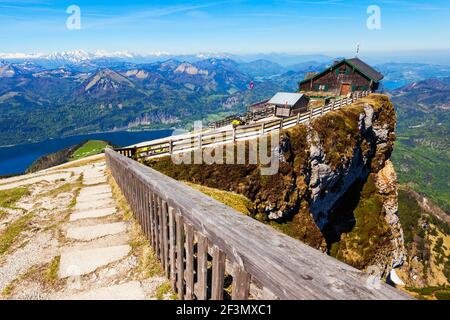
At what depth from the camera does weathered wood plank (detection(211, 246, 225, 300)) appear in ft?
10.5

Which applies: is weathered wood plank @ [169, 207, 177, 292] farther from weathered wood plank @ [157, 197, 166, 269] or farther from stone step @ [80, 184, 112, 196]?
stone step @ [80, 184, 112, 196]

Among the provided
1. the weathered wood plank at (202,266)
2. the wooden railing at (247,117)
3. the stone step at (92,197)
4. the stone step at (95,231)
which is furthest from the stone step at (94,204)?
the wooden railing at (247,117)

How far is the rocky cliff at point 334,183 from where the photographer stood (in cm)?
2330

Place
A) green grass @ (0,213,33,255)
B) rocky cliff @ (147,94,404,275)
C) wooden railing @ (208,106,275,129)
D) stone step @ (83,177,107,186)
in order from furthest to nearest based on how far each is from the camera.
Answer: wooden railing @ (208,106,275,129)
rocky cliff @ (147,94,404,275)
stone step @ (83,177,107,186)
green grass @ (0,213,33,255)

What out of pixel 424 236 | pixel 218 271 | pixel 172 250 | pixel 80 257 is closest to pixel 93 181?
pixel 80 257

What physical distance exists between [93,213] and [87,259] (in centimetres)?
359

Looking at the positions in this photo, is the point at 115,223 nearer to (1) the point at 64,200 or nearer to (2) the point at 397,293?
(1) the point at 64,200

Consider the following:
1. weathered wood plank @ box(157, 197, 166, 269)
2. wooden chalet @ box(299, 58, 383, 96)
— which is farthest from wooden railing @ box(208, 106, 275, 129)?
weathered wood plank @ box(157, 197, 166, 269)

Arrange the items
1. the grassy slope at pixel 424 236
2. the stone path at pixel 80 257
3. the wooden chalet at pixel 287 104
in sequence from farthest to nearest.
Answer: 1. the grassy slope at pixel 424 236
2. the wooden chalet at pixel 287 104
3. the stone path at pixel 80 257

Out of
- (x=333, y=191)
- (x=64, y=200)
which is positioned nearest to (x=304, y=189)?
(x=333, y=191)

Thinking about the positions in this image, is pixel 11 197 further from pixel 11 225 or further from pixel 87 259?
pixel 87 259

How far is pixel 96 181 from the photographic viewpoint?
A: 16.7 m

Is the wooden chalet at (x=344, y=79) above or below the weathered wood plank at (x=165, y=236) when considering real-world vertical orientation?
above

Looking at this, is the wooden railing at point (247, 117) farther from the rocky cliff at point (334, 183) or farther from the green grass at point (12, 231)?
the green grass at point (12, 231)
